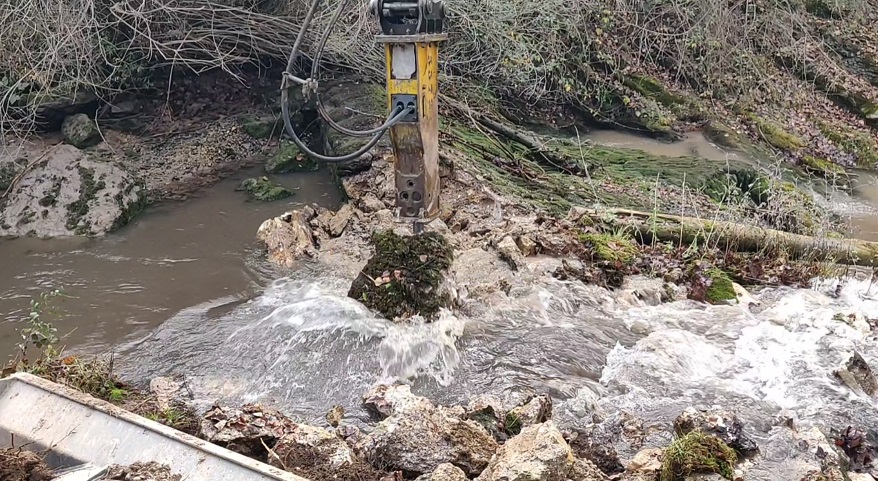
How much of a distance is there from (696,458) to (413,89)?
7.60 feet

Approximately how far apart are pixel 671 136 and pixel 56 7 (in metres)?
7.04

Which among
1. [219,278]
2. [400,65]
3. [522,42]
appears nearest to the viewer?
[400,65]

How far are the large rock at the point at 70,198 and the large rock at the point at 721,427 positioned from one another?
16.3ft

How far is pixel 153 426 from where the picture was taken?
2.74 metres

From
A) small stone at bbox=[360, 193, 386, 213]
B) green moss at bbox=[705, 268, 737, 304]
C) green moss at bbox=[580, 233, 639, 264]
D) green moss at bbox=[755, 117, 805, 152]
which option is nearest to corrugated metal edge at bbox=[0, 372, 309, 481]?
small stone at bbox=[360, 193, 386, 213]

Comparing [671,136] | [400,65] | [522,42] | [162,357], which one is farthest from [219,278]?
[671,136]

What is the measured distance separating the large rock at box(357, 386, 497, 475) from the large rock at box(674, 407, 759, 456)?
3.13ft

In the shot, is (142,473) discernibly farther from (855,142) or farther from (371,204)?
(855,142)

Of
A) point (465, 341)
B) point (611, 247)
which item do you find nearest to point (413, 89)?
point (465, 341)

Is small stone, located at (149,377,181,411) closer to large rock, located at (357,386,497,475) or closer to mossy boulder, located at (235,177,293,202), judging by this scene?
large rock, located at (357,386,497,475)

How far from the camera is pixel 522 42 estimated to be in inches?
332

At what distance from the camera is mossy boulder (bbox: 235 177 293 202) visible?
6.68 meters

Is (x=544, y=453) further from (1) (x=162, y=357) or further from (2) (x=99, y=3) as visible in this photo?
(2) (x=99, y=3)

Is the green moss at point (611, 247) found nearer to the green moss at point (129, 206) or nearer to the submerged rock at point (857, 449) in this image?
the submerged rock at point (857, 449)
